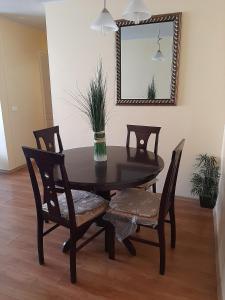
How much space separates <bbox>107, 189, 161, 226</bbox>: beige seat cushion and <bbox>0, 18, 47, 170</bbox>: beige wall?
113 inches

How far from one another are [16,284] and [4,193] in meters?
1.84

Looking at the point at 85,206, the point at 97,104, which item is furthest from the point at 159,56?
the point at 85,206

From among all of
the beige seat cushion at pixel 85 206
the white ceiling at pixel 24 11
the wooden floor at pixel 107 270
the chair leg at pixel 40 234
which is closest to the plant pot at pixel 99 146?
the beige seat cushion at pixel 85 206

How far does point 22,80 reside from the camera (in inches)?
176

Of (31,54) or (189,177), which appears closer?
(189,177)

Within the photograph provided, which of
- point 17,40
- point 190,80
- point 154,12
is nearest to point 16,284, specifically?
point 190,80

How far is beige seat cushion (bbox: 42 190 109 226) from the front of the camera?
1887 mm

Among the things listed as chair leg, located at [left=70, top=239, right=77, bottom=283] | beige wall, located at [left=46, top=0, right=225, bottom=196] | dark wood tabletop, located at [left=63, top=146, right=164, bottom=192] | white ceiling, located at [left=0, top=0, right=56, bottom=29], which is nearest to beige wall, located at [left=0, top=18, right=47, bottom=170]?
white ceiling, located at [left=0, top=0, right=56, bottom=29]

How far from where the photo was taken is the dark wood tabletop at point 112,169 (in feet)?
5.77

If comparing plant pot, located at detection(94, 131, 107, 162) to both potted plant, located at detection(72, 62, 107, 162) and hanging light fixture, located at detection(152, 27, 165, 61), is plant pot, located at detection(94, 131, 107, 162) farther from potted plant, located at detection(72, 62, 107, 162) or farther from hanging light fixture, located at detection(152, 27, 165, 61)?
hanging light fixture, located at detection(152, 27, 165, 61)

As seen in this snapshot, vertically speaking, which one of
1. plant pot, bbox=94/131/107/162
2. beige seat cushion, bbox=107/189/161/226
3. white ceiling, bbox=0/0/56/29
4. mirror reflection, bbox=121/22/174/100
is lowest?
beige seat cushion, bbox=107/189/161/226

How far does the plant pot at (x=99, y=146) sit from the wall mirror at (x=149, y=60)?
1240 mm

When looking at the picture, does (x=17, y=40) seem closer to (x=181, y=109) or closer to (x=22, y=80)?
(x=22, y=80)

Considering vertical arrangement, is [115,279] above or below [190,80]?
below
